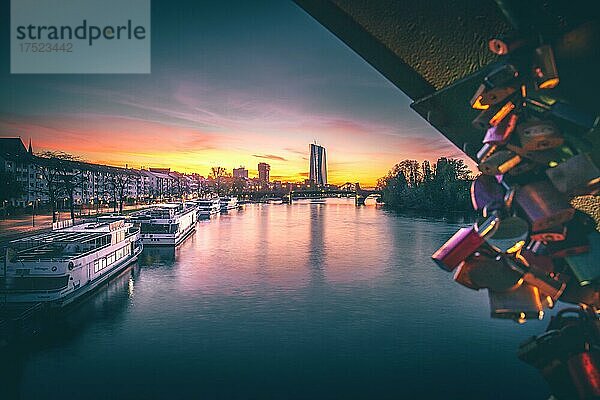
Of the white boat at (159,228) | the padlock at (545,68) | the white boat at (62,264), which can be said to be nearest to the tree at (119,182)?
the white boat at (159,228)

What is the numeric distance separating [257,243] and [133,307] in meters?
32.3

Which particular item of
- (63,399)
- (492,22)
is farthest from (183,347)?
(492,22)

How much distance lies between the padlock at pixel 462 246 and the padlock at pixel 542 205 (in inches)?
7.8

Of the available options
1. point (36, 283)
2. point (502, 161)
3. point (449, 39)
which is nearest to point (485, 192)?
point (502, 161)

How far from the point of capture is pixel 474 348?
24125mm

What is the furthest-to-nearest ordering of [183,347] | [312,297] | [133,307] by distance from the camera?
[312,297]
[133,307]
[183,347]

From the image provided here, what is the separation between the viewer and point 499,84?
9.01 ft

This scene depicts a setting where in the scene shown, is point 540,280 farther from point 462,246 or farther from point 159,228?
point 159,228

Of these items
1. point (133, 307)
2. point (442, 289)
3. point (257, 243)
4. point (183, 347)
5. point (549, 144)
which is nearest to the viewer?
point (549, 144)

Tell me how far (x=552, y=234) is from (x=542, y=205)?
193 millimetres

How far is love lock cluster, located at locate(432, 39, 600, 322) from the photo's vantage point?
277 cm

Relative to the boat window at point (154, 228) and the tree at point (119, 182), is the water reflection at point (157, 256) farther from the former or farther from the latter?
the tree at point (119, 182)

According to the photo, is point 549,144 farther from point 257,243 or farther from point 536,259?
point 257,243

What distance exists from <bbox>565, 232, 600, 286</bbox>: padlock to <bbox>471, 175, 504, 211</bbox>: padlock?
0.57 metres
